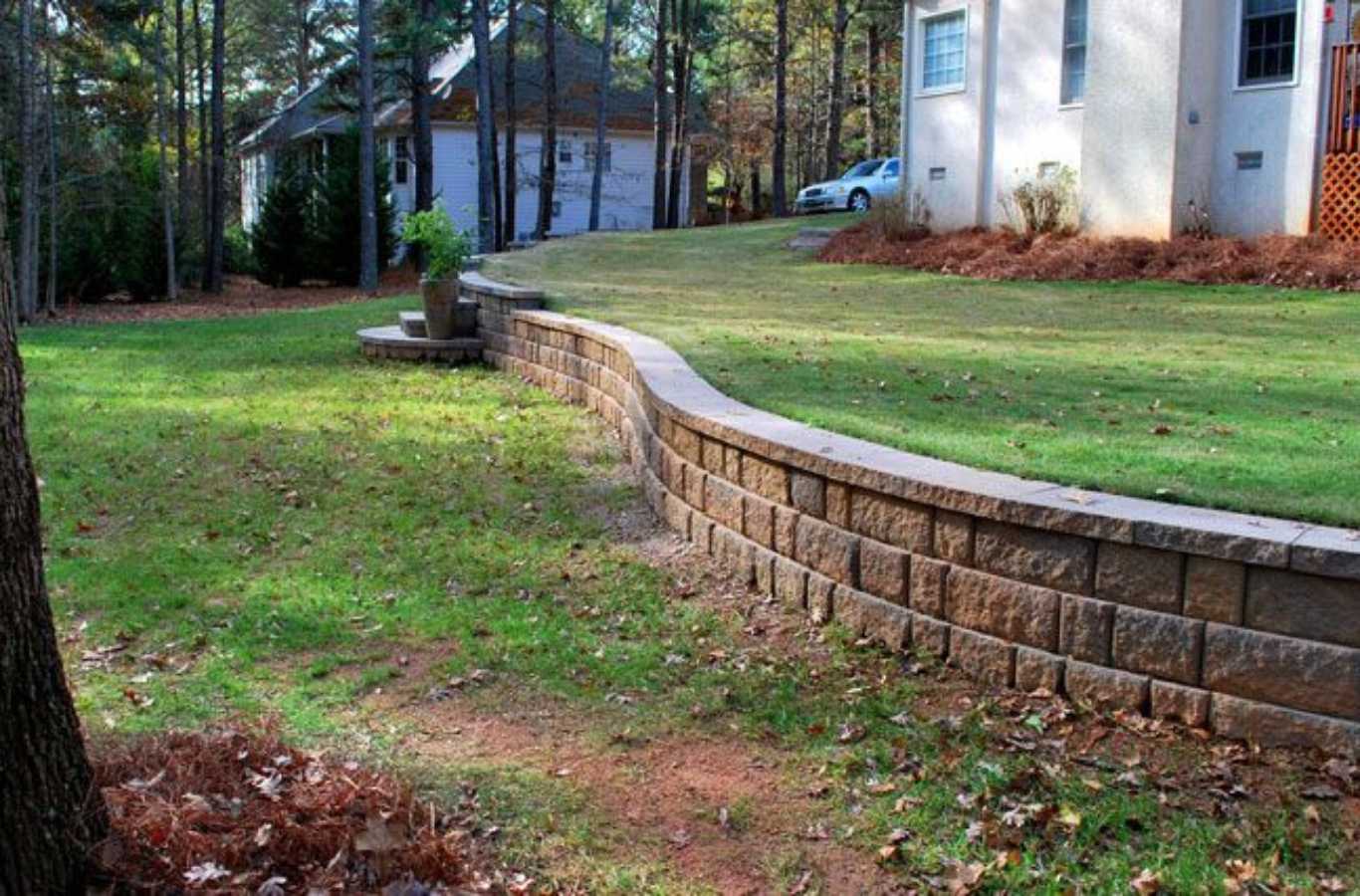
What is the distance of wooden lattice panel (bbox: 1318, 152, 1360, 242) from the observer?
1498 centimetres

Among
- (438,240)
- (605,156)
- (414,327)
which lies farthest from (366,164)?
(605,156)

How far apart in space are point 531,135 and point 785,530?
3664 cm

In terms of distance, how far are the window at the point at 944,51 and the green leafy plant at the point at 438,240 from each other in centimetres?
1032

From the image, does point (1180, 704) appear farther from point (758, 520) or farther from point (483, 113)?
point (483, 113)

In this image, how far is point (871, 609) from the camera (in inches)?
203

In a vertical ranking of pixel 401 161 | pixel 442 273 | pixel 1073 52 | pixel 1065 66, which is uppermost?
pixel 401 161

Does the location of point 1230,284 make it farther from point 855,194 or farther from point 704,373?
point 855,194

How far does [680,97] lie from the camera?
39156mm

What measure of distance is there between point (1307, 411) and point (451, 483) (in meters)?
4.74

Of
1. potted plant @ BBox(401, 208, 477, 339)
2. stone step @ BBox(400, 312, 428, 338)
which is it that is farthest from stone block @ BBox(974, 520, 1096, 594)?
stone step @ BBox(400, 312, 428, 338)

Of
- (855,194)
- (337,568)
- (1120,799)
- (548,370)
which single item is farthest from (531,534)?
(855,194)

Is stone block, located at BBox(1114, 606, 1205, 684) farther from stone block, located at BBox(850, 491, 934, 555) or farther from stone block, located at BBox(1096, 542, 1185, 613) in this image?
stone block, located at BBox(850, 491, 934, 555)

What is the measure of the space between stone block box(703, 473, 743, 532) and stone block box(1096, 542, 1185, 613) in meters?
2.09

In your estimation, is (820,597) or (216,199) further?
(216,199)
